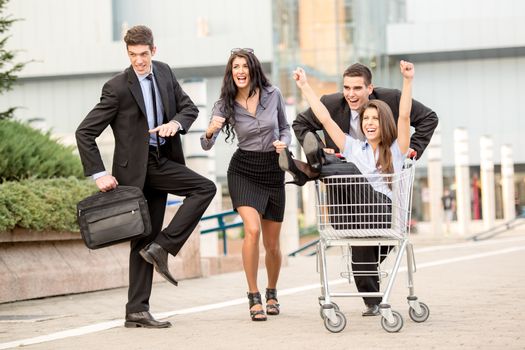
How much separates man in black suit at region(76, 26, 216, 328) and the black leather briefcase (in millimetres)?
115

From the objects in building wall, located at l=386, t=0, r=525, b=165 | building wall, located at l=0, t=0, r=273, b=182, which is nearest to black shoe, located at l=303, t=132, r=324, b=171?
building wall, located at l=386, t=0, r=525, b=165

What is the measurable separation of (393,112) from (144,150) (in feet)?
5.88

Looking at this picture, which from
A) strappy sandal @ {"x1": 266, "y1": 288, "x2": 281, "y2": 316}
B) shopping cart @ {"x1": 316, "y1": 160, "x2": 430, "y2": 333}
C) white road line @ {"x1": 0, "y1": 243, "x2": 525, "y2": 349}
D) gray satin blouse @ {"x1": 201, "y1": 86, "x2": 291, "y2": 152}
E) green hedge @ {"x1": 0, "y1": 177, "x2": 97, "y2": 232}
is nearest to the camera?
shopping cart @ {"x1": 316, "y1": 160, "x2": 430, "y2": 333}

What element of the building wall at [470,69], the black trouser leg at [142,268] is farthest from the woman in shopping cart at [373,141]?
the building wall at [470,69]

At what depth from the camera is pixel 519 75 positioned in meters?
58.4

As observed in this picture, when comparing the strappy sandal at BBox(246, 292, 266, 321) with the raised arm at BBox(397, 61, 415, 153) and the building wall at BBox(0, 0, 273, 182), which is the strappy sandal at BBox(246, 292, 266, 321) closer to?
the raised arm at BBox(397, 61, 415, 153)

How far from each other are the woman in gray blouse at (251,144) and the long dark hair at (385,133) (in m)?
0.90

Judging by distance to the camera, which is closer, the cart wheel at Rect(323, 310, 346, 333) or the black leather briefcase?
the cart wheel at Rect(323, 310, 346, 333)

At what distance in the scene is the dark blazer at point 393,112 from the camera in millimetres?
8414

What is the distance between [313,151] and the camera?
24.7 feet

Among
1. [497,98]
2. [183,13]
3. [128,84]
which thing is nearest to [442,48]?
[497,98]

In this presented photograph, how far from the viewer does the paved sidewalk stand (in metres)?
7.09

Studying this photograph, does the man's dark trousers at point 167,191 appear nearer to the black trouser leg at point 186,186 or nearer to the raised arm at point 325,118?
the black trouser leg at point 186,186

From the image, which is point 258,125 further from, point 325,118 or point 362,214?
point 362,214
